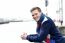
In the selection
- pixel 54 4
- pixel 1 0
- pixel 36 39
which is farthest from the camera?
pixel 54 4

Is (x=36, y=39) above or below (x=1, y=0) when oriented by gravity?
below

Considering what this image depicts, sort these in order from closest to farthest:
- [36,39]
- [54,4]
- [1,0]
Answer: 1. [36,39]
2. [1,0]
3. [54,4]

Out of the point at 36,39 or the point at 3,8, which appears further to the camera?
the point at 3,8

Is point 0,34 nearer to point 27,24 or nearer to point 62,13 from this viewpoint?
point 27,24

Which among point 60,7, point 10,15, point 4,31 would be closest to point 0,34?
point 4,31

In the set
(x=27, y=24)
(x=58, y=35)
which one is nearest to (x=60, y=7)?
(x=27, y=24)

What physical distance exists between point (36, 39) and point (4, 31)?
1.00m

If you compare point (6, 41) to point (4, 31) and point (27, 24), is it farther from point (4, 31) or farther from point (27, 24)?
point (27, 24)

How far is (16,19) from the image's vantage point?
394 centimetres

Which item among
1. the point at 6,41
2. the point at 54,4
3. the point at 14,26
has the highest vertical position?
the point at 54,4

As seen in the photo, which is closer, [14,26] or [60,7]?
[14,26]

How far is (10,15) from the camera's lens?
390cm

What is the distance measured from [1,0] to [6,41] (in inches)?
27.9

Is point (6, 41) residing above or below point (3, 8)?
below
